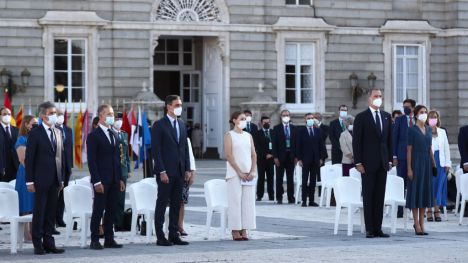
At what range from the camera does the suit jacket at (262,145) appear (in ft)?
94.3

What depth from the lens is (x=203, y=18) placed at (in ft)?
140

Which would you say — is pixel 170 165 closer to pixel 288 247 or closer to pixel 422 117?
pixel 288 247

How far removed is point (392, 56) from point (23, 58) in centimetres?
1246

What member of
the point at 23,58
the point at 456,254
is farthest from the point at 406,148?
the point at 23,58

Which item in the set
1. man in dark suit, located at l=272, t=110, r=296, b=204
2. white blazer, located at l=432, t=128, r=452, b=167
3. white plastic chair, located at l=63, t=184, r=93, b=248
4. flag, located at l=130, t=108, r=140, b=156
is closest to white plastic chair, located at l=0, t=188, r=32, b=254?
white plastic chair, located at l=63, t=184, r=93, b=248

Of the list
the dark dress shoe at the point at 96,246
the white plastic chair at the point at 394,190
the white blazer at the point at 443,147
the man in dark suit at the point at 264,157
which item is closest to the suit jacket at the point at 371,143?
the white plastic chair at the point at 394,190

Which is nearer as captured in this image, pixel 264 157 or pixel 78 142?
pixel 264 157

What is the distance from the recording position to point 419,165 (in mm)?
20562

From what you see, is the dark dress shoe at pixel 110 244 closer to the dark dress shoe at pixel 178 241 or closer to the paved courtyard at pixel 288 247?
the paved courtyard at pixel 288 247

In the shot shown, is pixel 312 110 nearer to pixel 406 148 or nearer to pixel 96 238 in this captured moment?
pixel 406 148

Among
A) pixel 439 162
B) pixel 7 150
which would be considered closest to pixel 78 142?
pixel 7 150

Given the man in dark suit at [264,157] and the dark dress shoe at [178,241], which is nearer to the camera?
the dark dress shoe at [178,241]

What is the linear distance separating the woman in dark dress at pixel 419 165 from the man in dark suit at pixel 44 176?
563 centimetres

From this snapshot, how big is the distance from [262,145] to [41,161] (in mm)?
11832
